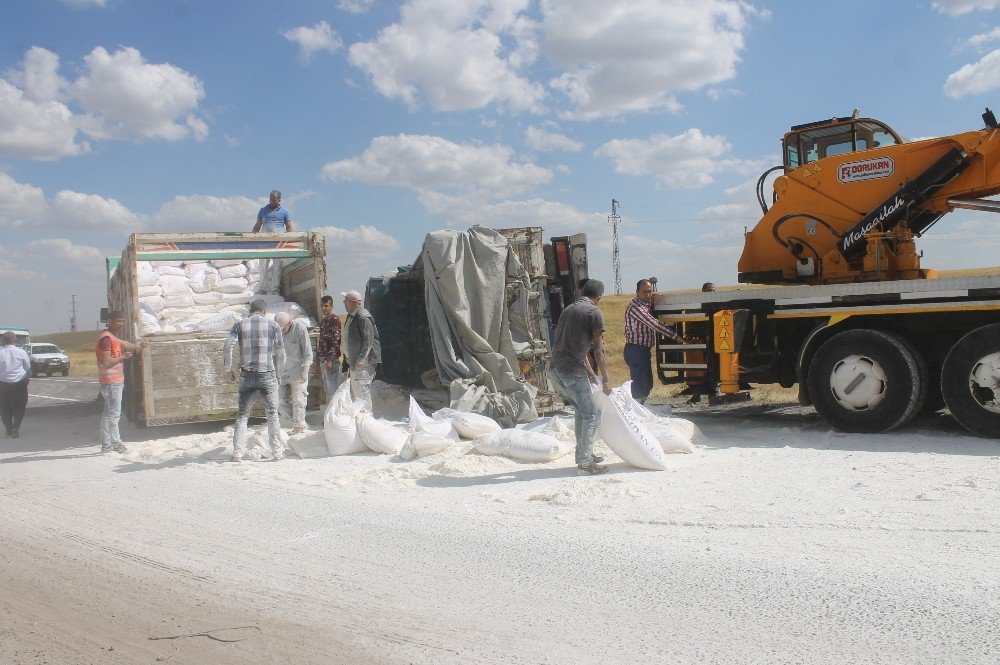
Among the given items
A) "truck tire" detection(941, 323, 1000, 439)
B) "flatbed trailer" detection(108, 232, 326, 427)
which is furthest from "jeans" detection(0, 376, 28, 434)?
"truck tire" detection(941, 323, 1000, 439)

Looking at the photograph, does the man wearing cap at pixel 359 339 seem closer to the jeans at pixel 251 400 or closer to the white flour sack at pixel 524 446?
the jeans at pixel 251 400

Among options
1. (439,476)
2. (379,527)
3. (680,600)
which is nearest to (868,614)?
(680,600)

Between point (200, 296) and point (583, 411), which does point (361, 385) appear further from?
point (200, 296)

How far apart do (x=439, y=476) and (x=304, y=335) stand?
3.07 meters

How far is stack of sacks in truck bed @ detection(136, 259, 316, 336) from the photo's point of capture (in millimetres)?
10250

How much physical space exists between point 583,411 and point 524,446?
0.83 metres

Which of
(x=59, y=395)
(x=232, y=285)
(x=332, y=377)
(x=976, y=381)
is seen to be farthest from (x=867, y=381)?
(x=59, y=395)

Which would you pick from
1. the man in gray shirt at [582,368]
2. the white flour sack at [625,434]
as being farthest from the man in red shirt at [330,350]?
the white flour sack at [625,434]

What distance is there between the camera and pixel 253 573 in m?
4.45

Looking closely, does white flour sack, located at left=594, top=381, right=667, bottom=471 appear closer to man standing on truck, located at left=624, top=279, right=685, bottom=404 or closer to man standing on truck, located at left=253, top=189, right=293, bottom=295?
man standing on truck, located at left=624, top=279, right=685, bottom=404

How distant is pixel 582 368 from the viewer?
658 centimetres

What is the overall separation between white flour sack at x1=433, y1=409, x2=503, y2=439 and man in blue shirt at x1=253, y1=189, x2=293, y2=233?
5038mm

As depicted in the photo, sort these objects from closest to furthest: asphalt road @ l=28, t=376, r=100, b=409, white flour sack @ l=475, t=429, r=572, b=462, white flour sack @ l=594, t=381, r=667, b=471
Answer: white flour sack @ l=594, t=381, r=667, b=471
white flour sack @ l=475, t=429, r=572, b=462
asphalt road @ l=28, t=376, r=100, b=409

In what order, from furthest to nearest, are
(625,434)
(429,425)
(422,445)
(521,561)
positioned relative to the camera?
(429,425), (422,445), (625,434), (521,561)
